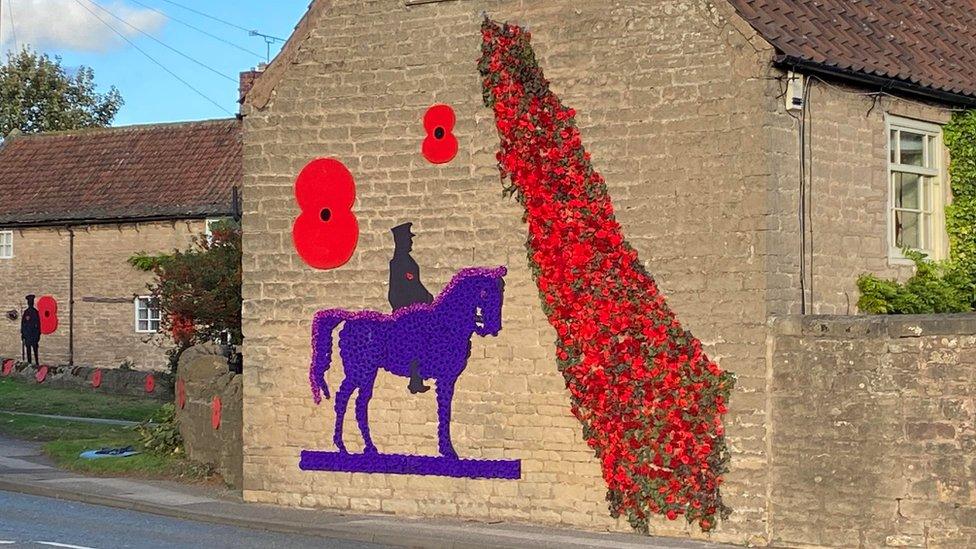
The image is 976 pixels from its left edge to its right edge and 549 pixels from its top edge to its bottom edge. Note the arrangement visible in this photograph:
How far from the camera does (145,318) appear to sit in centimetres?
4312

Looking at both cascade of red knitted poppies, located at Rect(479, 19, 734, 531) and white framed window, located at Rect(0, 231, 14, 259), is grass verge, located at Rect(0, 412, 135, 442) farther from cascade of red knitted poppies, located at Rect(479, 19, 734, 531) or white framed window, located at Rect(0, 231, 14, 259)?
white framed window, located at Rect(0, 231, 14, 259)

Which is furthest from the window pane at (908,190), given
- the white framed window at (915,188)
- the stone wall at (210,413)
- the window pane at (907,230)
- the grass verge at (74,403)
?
the grass verge at (74,403)

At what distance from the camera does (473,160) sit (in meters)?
18.1

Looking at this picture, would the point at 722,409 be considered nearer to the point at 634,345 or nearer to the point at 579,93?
the point at 634,345

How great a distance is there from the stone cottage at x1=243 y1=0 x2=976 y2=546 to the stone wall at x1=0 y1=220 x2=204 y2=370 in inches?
915

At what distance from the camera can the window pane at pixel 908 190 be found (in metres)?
17.7

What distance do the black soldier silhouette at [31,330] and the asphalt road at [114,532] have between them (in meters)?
27.0

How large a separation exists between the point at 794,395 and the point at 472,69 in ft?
18.3

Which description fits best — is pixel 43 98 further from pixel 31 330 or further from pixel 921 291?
pixel 921 291

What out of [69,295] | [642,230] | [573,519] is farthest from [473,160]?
[69,295]

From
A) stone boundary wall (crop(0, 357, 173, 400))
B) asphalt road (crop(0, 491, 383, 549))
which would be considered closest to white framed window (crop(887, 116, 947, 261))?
asphalt road (crop(0, 491, 383, 549))

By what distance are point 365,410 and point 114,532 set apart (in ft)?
11.8

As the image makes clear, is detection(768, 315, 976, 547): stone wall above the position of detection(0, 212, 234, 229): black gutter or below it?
below

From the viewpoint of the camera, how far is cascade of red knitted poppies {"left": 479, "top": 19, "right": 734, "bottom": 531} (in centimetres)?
1611
